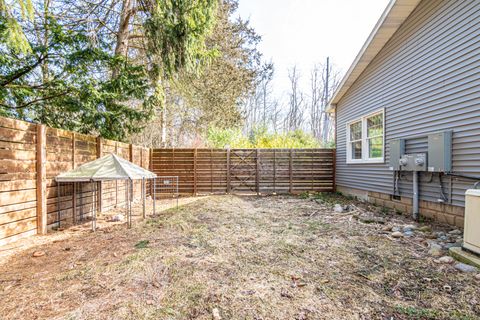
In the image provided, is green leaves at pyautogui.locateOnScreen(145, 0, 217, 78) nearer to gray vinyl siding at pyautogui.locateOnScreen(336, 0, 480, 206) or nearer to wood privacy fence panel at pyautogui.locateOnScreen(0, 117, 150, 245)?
wood privacy fence panel at pyautogui.locateOnScreen(0, 117, 150, 245)

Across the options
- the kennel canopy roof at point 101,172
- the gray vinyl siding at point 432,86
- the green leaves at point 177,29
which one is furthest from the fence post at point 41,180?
the gray vinyl siding at point 432,86

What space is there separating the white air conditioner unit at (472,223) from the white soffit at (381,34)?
4226 mm

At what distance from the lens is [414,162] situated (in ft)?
15.3

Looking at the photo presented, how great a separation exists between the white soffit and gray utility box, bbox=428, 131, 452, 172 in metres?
2.83

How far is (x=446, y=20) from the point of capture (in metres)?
4.25

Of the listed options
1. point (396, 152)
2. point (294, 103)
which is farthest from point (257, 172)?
point (294, 103)

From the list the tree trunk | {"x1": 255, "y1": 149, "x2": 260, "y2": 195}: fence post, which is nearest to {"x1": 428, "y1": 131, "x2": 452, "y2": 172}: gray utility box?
{"x1": 255, "y1": 149, "x2": 260, "y2": 195}: fence post

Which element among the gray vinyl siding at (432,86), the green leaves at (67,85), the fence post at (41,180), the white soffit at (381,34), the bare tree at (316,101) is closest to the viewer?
the fence post at (41,180)

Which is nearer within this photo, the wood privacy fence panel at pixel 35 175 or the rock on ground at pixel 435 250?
the rock on ground at pixel 435 250

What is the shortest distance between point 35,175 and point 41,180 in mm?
107

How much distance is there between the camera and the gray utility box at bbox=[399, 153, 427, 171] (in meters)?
4.48

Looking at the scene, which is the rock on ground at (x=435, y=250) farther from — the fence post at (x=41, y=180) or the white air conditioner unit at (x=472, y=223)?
the fence post at (x=41, y=180)

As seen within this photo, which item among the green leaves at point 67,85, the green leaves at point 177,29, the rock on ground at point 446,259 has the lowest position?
the rock on ground at point 446,259

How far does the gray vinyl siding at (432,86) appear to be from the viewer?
3766 millimetres
